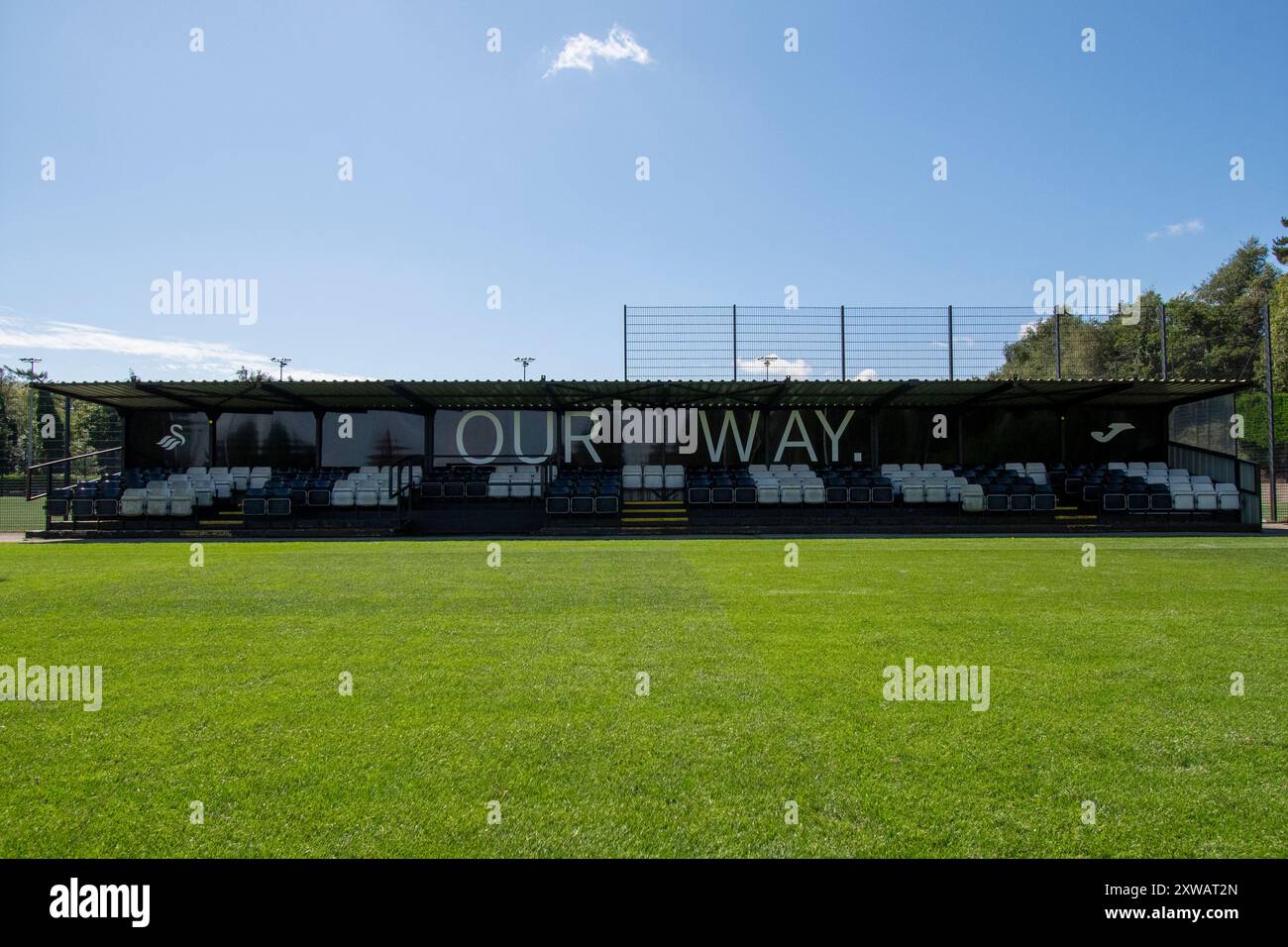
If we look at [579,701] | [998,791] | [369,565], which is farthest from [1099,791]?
[369,565]

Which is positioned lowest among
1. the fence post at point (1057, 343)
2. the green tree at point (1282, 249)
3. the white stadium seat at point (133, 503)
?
the white stadium seat at point (133, 503)

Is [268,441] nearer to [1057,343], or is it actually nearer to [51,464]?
[51,464]

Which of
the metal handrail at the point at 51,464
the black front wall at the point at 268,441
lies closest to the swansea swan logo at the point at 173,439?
the black front wall at the point at 268,441

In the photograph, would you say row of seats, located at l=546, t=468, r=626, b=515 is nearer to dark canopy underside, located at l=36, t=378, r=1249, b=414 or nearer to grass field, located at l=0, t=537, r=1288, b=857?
dark canopy underside, located at l=36, t=378, r=1249, b=414

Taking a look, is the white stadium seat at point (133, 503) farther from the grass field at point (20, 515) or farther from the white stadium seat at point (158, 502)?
the grass field at point (20, 515)

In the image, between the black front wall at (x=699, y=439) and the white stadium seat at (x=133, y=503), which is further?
the black front wall at (x=699, y=439)

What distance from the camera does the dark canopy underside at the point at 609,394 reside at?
22578mm

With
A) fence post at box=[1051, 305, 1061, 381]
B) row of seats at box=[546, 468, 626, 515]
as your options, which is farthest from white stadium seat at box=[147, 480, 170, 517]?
fence post at box=[1051, 305, 1061, 381]

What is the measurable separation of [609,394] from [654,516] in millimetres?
5165

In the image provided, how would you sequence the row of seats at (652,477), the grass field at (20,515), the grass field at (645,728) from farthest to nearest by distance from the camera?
the row of seats at (652,477) → the grass field at (20,515) → the grass field at (645,728)

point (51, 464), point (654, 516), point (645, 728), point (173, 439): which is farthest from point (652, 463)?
point (645, 728)

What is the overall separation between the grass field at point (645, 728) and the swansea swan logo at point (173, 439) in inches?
815

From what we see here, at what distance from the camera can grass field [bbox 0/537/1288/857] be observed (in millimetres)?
2820

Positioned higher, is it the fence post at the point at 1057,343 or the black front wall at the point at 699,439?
the fence post at the point at 1057,343
